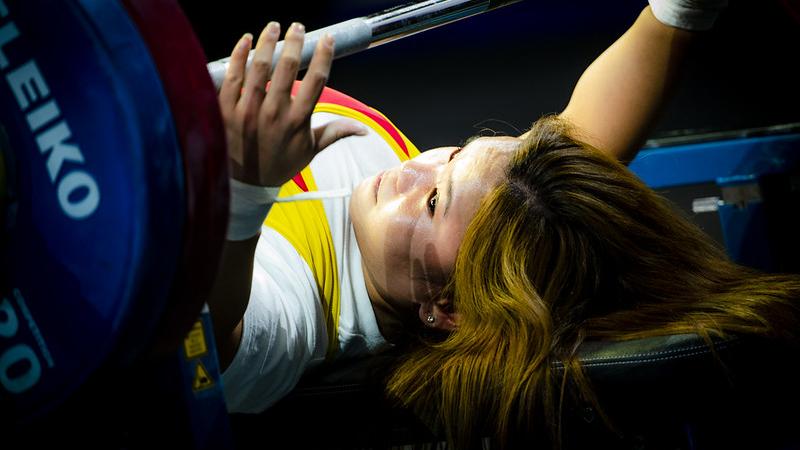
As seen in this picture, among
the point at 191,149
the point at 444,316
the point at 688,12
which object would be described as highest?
the point at 688,12

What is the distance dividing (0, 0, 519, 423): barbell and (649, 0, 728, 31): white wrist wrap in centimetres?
82

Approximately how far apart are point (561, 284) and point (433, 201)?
19 centimetres

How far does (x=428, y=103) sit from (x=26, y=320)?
1.67 m

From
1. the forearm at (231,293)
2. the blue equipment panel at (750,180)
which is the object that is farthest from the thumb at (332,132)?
A: the blue equipment panel at (750,180)

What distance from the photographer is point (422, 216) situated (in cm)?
94

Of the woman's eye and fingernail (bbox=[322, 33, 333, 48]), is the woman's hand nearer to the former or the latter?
fingernail (bbox=[322, 33, 333, 48])

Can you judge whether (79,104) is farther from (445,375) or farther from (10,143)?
(445,375)

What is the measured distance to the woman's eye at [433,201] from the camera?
0.95 metres

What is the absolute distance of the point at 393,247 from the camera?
3.14 ft

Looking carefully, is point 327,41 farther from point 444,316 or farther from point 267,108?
point 444,316

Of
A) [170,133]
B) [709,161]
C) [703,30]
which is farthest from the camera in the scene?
[709,161]

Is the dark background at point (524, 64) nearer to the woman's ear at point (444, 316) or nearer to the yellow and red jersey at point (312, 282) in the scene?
the yellow and red jersey at point (312, 282)

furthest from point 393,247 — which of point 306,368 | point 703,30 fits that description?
point 703,30

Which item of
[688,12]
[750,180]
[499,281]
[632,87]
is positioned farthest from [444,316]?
[750,180]
